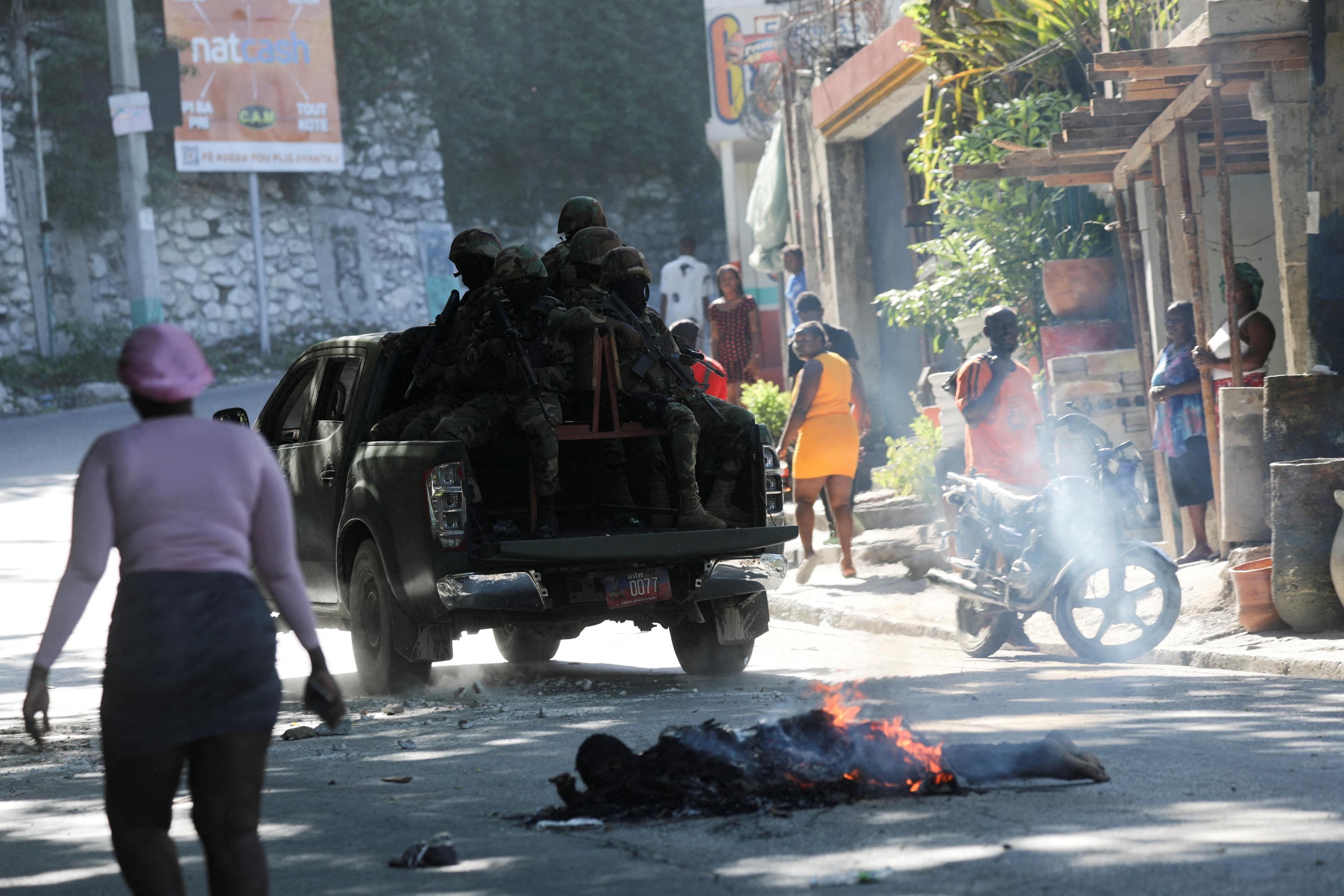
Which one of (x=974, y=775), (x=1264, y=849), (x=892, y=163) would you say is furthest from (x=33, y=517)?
(x=1264, y=849)

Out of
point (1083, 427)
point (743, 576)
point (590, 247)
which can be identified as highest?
point (590, 247)

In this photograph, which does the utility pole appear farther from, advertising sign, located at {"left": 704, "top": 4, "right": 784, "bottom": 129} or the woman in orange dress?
the woman in orange dress

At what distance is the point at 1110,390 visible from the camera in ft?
45.8

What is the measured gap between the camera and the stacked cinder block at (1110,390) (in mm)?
13898

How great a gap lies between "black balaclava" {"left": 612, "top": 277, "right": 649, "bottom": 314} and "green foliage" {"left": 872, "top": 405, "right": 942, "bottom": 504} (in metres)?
6.44

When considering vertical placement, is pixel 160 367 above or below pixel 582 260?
below

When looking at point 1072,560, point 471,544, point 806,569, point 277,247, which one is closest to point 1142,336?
point 806,569

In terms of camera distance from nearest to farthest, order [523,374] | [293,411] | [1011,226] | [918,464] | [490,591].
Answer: [490,591], [523,374], [293,411], [1011,226], [918,464]

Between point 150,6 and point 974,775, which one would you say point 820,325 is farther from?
point 150,6

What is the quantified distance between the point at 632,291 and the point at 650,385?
0.51m

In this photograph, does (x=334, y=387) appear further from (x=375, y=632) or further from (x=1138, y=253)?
(x=1138, y=253)

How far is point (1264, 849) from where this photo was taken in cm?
500

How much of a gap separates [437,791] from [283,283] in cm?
3101

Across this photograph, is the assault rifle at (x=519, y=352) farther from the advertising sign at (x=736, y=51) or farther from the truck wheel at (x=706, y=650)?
the advertising sign at (x=736, y=51)
